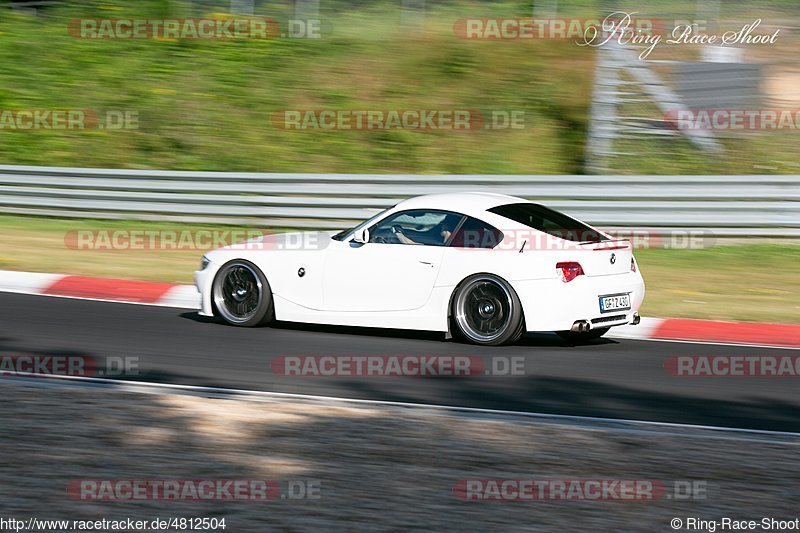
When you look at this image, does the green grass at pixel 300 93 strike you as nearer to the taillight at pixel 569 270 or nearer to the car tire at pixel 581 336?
the car tire at pixel 581 336

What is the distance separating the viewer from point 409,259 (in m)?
9.41

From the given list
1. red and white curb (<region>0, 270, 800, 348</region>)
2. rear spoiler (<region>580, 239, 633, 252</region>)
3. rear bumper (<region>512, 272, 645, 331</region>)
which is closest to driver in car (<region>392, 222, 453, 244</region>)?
rear bumper (<region>512, 272, 645, 331</region>)

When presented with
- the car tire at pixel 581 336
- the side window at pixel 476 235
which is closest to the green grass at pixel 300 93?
the car tire at pixel 581 336

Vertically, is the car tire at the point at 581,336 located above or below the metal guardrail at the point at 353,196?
below

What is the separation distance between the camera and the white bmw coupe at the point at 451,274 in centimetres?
896

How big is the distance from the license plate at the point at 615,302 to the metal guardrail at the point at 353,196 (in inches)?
223

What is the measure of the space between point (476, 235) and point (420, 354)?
1147 mm

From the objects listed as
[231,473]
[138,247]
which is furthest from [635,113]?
[231,473]

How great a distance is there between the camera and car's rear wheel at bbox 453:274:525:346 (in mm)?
9023

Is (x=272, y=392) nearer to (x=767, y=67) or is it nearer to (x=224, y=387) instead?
(x=224, y=387)

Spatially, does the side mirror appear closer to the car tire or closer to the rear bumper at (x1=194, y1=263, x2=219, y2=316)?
the rear bumper at (x1=194, y1=263, x2=219, y2=316)

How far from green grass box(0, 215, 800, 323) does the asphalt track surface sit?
177 centimetres

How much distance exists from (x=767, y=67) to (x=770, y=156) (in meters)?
2.75

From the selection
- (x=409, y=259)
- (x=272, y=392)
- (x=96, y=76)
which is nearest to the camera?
(x=272, y=392)
